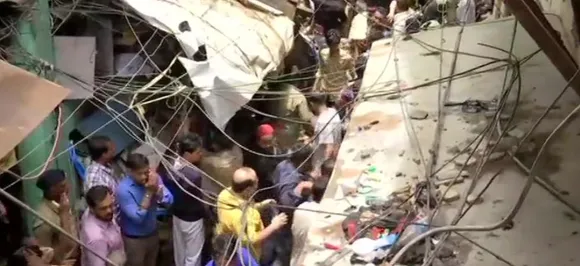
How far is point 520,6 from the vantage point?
3.44 meters

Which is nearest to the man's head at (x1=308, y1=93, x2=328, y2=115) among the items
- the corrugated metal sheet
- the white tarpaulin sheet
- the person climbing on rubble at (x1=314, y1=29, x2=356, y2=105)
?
the white tarpaulin sheet

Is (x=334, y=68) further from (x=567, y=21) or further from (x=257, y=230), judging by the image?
(x=567, y=21)

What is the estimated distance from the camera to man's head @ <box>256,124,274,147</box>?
→ 700cm

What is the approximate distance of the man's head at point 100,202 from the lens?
5242 mm

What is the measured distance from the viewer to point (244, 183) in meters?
5.61

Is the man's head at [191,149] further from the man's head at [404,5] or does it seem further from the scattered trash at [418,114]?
the man's head at [404,5]

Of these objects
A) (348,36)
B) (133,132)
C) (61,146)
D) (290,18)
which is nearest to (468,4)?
(290,18)

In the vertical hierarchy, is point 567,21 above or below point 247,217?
above

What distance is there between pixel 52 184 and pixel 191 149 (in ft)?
3.63

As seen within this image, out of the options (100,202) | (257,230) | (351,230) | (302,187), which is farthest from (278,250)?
(351,230)

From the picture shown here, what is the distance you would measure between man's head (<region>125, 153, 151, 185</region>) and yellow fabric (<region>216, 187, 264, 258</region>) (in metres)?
0.52

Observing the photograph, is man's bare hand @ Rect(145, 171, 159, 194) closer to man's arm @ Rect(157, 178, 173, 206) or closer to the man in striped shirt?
man's arm @ Rect(157, 178, 173, 206)

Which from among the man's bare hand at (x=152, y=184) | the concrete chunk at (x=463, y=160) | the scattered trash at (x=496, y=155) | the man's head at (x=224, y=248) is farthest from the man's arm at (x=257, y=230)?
the scattered trash at (x=496, y=155)

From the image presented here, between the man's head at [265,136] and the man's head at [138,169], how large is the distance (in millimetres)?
1543
